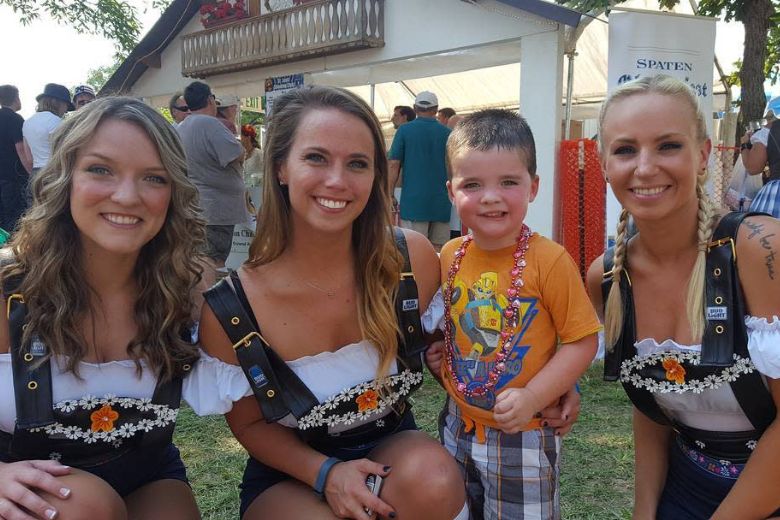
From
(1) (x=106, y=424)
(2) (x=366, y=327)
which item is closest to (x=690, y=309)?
(2) (x=366, y=327)

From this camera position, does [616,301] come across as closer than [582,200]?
Yes

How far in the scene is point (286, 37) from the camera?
29.4 feet

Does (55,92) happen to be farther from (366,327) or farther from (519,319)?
(519,319)

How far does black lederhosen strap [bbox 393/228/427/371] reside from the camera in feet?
6.85

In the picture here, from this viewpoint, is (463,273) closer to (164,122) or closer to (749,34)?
(164,122)

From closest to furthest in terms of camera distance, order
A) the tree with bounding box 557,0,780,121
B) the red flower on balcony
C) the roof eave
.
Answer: the roof eave → the tree with bounding box 557,0,780,121 → the red flower on balcony

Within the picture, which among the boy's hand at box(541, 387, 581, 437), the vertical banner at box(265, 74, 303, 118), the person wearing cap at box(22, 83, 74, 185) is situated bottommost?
the boy's hand at box(541, 387, 581, 437)

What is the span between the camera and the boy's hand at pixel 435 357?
86.2 inches

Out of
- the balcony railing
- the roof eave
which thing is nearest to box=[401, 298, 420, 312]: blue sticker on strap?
the roof eave

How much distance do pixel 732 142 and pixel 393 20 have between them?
5613 mm

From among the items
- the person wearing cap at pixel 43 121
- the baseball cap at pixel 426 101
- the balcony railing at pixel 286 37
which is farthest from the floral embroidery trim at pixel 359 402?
the balcony railing at pixel 286 37

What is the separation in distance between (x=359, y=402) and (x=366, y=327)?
0.24 m

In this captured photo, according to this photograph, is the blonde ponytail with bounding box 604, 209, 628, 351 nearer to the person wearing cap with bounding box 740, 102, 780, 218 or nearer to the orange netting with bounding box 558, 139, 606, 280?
the person wearing cap with bounding box 740, 102, 780, 218

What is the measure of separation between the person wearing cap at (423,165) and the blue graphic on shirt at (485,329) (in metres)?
4.79
